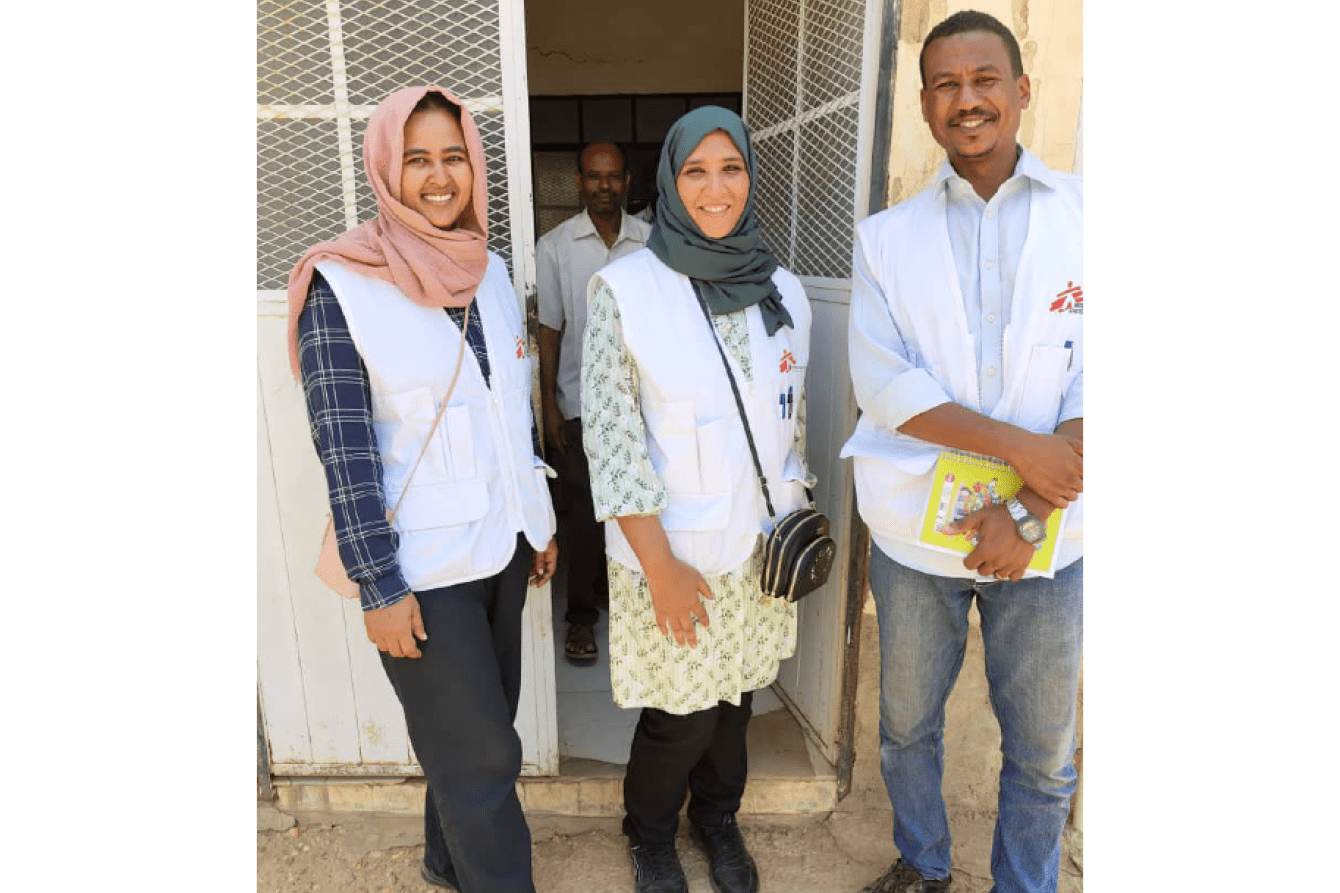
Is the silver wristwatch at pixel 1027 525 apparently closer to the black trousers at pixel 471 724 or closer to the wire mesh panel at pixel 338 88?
the black trousers at pixel 471 724

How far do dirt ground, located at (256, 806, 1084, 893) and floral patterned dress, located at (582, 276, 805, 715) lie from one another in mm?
750

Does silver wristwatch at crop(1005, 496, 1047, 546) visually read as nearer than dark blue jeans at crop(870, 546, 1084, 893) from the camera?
Yes

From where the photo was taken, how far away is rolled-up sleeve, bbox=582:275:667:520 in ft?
6.56

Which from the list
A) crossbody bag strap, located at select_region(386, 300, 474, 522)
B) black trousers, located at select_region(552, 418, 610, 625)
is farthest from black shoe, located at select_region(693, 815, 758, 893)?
crossbody bag strap, located at select_region(386, 300, 474, 522)

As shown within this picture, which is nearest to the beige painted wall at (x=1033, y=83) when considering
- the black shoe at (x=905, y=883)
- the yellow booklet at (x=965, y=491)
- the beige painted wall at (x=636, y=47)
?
the yellow booklet at (x=965, y=491)

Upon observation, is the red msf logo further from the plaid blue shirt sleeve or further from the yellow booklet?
the plaid blue shirt sleeve

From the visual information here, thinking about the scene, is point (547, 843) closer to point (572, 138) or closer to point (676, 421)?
point (676, 421)

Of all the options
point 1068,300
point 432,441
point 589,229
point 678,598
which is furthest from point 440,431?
point 589,229

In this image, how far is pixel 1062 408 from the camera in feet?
6.28

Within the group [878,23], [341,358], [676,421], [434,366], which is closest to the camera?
[341,358]

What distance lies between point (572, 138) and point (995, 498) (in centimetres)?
441

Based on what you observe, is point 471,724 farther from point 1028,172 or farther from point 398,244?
point 1028,172

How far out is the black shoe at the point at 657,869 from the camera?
8.01 ft

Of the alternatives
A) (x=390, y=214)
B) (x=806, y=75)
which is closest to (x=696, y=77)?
(x=806, y=75)
